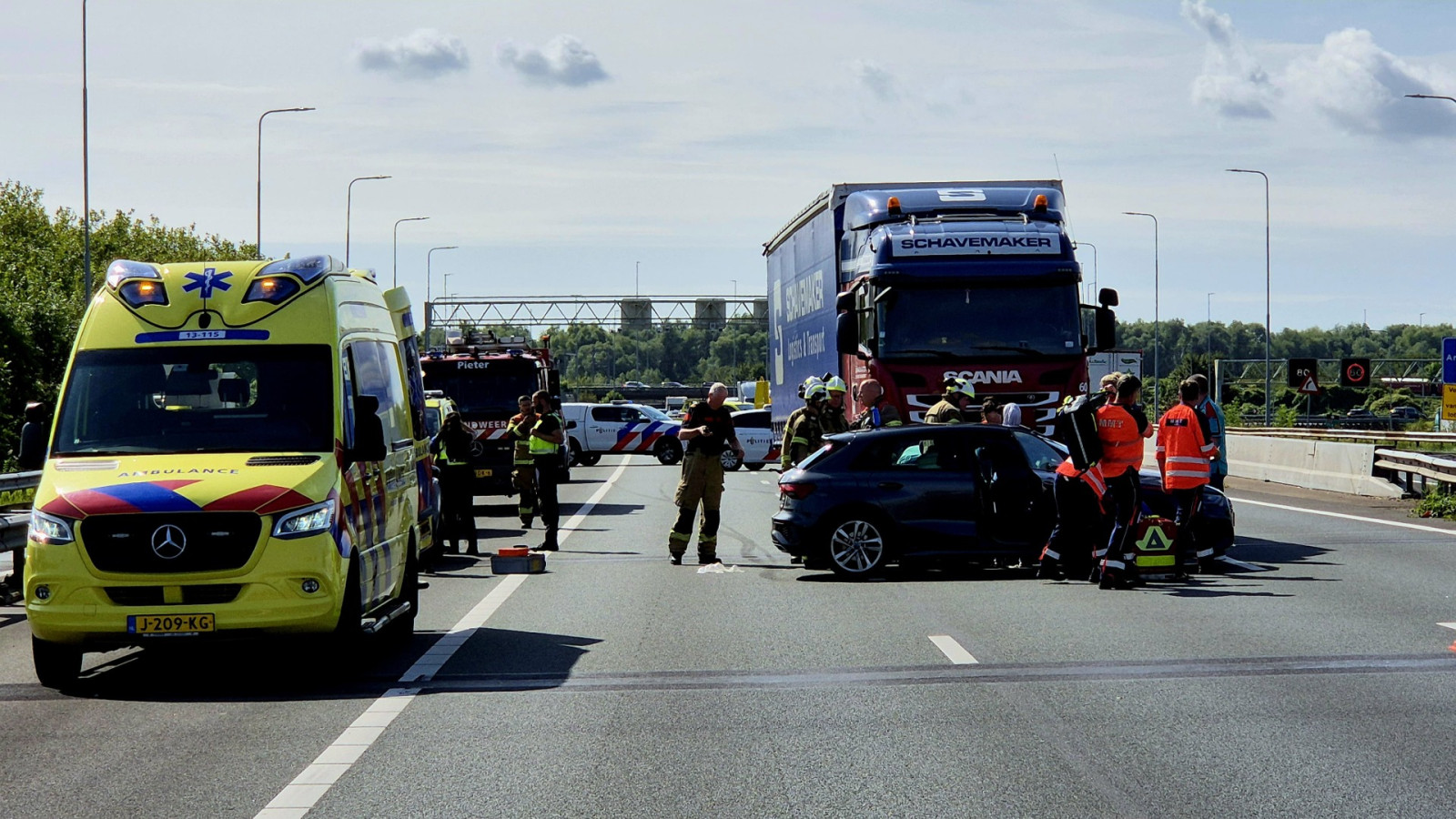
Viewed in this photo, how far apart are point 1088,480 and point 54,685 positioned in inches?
319

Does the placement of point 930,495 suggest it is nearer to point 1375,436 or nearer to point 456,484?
point 456,484

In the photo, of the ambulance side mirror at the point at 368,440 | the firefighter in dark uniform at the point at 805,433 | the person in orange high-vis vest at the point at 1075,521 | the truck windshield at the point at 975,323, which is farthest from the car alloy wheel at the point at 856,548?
the ambulance side mirror at the point at 368,440

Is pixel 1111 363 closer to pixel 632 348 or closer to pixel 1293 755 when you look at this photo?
pixel 1293 755

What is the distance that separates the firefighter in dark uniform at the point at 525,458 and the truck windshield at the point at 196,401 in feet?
33.1

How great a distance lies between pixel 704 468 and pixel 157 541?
8392 mm

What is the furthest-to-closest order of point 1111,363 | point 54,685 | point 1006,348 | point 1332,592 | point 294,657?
point 1111,363
point 1006,348
point 1332,592
point 294,657
point 54,685

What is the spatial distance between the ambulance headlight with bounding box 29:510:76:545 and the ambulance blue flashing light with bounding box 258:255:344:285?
2060 mm

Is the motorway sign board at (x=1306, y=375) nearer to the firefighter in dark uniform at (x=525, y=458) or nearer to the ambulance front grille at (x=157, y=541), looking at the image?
the firefighter in dark uniform at (x=525, y=458)

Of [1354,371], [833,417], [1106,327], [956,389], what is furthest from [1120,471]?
[1354,371]

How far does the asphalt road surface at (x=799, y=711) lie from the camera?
6605 millimetres

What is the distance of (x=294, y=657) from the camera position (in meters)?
10.9

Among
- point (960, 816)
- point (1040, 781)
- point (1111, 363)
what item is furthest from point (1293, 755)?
→ point (1111, 363)

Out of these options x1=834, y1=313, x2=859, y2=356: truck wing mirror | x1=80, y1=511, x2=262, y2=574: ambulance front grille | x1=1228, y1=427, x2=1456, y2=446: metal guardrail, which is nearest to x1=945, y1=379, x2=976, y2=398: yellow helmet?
x1=834, y1=313, x2=859, y2=356: truck wing mirror

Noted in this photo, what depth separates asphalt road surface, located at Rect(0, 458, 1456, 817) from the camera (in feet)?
21.7
